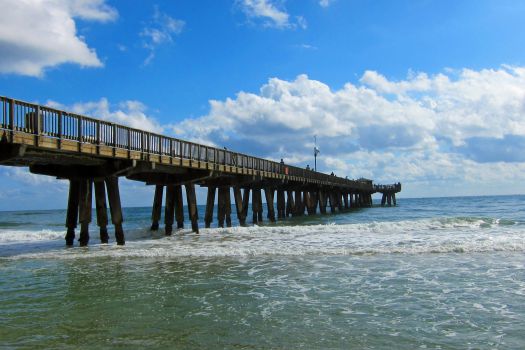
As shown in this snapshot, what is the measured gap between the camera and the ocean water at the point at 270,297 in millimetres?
6730

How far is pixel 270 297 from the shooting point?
9.34 metres

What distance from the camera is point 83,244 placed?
19906 millimetres

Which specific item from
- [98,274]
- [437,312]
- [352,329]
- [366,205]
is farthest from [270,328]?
[366,205]

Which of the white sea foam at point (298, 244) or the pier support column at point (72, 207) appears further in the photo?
the pier support column at point (72, 207)

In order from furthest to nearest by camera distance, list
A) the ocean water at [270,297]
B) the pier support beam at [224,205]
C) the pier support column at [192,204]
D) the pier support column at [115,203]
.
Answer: the pier support beam at [224,205], the pier support column at [192,204], the pier support column at [115,203], the ocean water at [270,297]

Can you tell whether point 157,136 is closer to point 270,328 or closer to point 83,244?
point 83,244

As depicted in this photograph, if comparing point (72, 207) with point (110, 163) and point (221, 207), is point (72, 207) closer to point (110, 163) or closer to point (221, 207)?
point (110, 163)

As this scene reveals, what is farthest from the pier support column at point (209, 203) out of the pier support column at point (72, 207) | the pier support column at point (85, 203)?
the pier support column at point (85, 203)

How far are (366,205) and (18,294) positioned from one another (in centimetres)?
7044

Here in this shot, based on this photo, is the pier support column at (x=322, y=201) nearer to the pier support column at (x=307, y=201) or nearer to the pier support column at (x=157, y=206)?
the pier support column at (x=307, y=201)

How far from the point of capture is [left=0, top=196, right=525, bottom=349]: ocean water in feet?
22.1

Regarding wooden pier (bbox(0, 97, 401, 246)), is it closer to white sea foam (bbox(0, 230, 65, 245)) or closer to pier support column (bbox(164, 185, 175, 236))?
pier support column (bbox(164, 185, 175, 236))

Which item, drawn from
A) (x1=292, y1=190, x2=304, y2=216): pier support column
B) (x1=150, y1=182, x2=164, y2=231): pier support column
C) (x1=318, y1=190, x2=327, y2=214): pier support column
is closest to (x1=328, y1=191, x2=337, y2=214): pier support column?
(x1=318, y1=190, x2=327, y2=214): pier support column

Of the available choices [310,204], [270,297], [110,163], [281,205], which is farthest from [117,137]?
[310,204]
